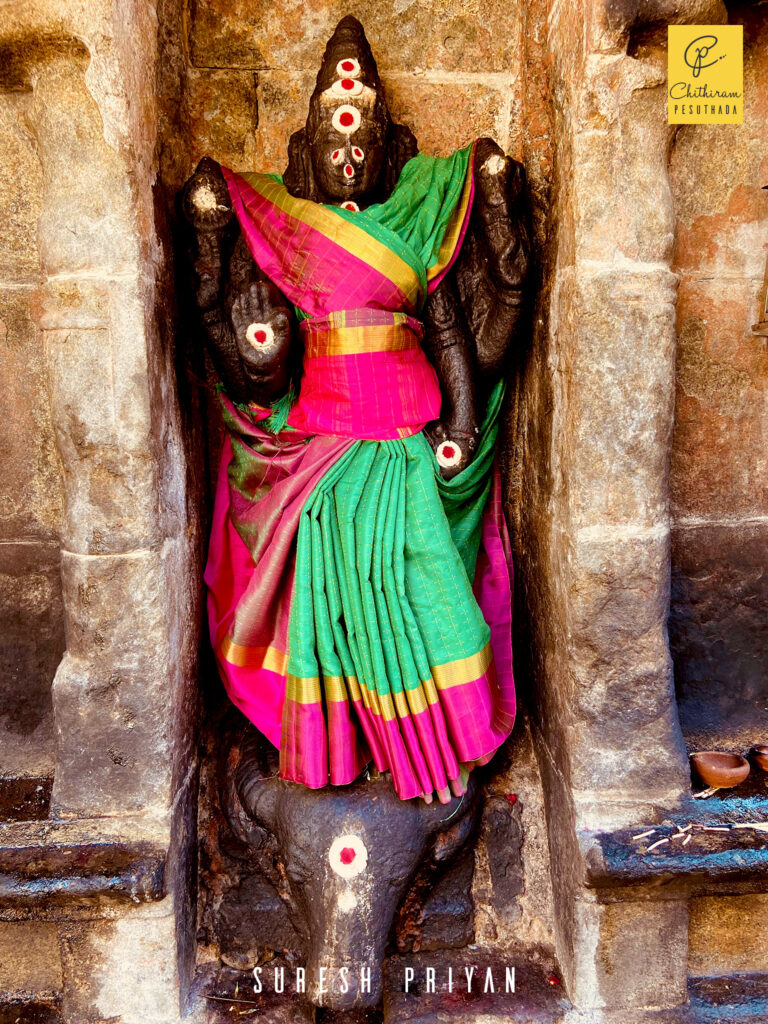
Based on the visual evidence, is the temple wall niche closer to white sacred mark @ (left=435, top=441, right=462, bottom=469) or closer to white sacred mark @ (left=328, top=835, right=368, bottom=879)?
white sacred mark @ (left=328, top=835, right=368, bottom=879)

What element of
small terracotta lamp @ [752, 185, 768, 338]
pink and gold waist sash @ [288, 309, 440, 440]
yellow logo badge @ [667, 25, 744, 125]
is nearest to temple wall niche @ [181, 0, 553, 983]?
pink and gold waist sash @ [288, 309, 440, 440]

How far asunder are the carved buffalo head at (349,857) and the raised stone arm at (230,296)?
1.18 m

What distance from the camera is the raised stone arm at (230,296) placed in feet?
6.84

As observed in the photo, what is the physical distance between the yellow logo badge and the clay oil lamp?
5.56ft

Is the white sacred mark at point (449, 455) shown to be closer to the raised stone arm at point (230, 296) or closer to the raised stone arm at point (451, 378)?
the raised stone arm at point (451, 378)

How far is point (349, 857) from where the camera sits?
2027 mm

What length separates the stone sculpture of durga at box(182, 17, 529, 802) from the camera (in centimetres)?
205

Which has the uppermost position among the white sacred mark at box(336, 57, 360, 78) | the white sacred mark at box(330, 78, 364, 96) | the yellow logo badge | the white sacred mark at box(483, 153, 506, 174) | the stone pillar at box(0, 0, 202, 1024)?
the white sacred mark at box(336, 57, 360, 78)

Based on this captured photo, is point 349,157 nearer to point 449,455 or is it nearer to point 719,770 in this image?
point 449,455

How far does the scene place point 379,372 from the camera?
2125mm

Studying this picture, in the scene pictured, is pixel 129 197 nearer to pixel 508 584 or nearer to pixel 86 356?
pixel 86 356

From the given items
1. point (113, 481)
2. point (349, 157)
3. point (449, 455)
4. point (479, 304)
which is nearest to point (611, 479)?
point (449, 455)

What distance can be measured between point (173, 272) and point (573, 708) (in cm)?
165

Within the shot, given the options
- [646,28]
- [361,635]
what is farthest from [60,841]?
[646,28]
